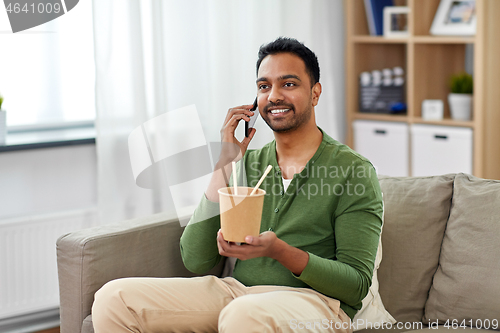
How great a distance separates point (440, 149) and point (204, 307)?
192 cm

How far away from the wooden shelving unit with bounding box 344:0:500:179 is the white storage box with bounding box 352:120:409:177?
1.8 inches

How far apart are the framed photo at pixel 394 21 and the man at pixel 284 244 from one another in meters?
1.74

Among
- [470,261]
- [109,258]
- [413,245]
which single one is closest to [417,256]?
[413,245]

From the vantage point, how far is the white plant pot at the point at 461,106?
299cm

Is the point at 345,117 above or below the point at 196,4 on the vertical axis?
below

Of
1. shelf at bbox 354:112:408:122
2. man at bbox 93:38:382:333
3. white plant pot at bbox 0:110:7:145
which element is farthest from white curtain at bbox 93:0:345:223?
man at bbox 93:38:382:333

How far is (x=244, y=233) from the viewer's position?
4.14 feet

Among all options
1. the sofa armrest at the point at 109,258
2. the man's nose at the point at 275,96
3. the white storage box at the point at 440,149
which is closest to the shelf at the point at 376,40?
the white storage box at the point at 440,149

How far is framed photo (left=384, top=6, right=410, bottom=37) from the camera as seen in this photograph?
10.7ft

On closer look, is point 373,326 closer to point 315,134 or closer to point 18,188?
point 315,134

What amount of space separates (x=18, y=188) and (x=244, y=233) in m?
1.53

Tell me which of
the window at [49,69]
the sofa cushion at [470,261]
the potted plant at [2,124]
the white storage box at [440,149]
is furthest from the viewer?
the white storage box at [440,149]

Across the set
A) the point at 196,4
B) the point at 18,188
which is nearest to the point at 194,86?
the point at 196,4

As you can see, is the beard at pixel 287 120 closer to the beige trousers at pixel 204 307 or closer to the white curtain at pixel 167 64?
the beige trousers at pixel 204 307
